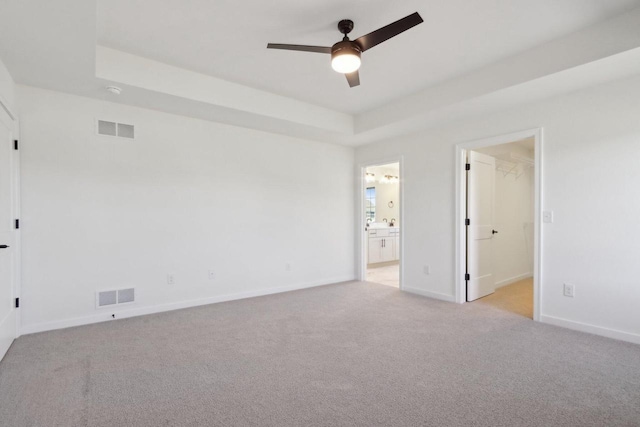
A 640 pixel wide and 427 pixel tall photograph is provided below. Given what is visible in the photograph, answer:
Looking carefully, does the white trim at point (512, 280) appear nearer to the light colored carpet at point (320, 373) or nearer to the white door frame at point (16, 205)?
the light colored carpet at point (320, 373)

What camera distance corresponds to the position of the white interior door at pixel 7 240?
2686mm

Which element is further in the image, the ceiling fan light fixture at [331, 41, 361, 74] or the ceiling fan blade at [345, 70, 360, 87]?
the ceiling fan blade at [345, 70, 360, 87]

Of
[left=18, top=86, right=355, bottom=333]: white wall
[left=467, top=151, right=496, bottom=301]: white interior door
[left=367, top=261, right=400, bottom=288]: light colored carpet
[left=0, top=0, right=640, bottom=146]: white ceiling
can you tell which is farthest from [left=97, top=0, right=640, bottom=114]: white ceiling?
[left=367, top=261, right=400, bottom=288]: light colored carpet

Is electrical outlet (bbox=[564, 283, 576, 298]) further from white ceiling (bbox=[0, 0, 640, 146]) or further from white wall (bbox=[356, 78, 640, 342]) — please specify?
white ceiling (bbox=[0, 0, 640, 146])

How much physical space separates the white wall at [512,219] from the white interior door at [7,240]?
17.7 ft

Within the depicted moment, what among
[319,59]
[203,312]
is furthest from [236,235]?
[319,59]

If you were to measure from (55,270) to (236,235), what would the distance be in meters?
1.97

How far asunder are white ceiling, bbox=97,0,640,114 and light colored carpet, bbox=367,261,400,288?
330 centimetres

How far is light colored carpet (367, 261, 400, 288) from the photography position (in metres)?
5.60

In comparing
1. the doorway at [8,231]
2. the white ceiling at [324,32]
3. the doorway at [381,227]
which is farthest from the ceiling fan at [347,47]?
the doorway at [381,227]

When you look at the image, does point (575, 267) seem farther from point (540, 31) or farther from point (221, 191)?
point (221, 191)

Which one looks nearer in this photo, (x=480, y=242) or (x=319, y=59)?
(x=319, y=59)

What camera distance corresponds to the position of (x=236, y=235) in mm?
4508

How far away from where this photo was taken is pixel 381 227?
7504mm
